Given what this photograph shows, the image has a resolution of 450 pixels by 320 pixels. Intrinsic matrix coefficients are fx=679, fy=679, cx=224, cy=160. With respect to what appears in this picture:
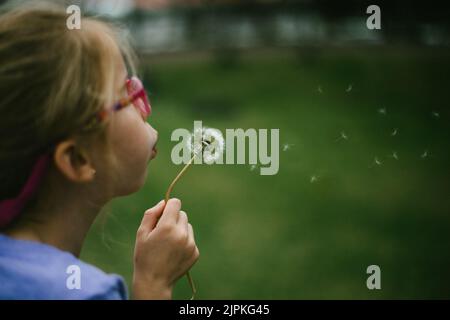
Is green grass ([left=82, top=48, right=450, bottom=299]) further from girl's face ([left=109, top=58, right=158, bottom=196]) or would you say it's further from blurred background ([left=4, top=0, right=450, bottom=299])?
girl's face ([left=109, top=58, right=158, bottom=196])

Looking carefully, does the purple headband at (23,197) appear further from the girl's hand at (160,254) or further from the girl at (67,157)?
the girl's hand at (160,254)

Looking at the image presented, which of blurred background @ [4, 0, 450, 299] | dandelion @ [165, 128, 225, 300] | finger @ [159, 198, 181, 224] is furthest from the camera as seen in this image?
blurred background @ [4, 0, 450, 299]

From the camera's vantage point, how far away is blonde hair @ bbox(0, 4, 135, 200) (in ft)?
2.78

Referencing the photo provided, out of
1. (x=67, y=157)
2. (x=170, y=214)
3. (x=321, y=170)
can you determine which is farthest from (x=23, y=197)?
(x=321, y=170)

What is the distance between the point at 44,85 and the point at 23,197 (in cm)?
15

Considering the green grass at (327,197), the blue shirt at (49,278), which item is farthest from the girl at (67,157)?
the green grass at (327,197)

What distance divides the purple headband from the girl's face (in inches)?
3.7

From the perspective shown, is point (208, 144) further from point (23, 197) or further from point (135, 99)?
point (23, 197)

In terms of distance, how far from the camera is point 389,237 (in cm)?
270

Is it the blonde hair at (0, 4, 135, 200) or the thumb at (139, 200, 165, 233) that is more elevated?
the blonde hair at (0, 4, 135, 200)

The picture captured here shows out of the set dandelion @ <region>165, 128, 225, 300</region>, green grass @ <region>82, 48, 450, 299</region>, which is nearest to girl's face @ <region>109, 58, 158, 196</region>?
dandelion @ <region>165, 128, 225, 300</region>
